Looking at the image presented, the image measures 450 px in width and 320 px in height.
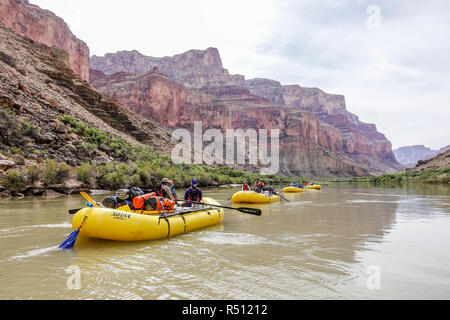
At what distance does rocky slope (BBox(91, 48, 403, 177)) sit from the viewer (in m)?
86.6

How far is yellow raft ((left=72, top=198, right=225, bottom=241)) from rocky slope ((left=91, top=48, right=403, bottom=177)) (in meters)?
78.3

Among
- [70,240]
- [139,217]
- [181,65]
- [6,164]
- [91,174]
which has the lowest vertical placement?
[70,240]

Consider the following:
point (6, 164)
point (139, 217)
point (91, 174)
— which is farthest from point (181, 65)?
point (139, 217)

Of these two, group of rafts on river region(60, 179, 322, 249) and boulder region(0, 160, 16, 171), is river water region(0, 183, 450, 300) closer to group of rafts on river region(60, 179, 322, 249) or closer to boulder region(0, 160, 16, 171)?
group of rafts on river region(60, 179, 322, 249)

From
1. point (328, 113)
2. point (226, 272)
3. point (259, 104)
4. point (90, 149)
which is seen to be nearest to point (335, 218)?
point (226, 272)

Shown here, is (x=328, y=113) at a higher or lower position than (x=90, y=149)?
higher

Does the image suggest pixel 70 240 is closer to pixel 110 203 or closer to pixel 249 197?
pixel 110 203

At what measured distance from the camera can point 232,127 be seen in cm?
10606

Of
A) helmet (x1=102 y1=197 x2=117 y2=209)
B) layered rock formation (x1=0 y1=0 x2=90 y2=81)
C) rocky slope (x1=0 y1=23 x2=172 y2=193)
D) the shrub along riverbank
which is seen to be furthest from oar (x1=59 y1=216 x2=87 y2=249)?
layered rock formation (x1=0 y1=0 x2=90 y2=81)

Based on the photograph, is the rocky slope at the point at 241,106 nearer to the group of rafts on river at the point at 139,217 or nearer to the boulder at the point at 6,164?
the boulder at the point at 6,164

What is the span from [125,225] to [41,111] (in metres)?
22.8

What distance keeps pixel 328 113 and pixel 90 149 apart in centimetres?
17701

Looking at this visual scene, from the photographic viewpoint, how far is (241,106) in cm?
11669

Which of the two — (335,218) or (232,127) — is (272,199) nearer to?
(335,218)
